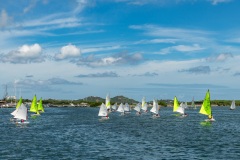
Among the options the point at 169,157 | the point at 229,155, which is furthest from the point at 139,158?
the point at 229,155

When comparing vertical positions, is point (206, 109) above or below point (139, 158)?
above

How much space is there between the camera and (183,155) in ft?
184

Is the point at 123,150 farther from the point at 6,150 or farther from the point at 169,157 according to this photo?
the point at 6,150

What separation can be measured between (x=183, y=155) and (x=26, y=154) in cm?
2313

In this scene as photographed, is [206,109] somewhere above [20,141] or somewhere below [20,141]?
above

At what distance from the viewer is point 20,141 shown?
72.4 metres

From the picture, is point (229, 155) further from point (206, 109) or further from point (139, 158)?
point (206, 109)

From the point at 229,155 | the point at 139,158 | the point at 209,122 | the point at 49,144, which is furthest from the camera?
the point at 209,122

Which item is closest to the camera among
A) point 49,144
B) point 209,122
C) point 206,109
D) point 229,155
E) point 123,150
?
point 229,155

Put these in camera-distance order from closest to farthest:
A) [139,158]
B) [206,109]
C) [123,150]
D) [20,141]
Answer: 1. [139,158]
2. [123,150]
3. [20,141]
4. [206,109]

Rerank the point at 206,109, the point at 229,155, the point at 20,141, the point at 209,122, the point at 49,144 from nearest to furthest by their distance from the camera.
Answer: the point at 229,155
the point at 49,144
the point at 20,141
the point at 206,109
the point at 209,122

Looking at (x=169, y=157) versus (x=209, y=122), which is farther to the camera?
(x=209, y=122)

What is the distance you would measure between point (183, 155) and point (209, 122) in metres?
75.2

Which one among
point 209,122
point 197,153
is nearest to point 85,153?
point 197,153
